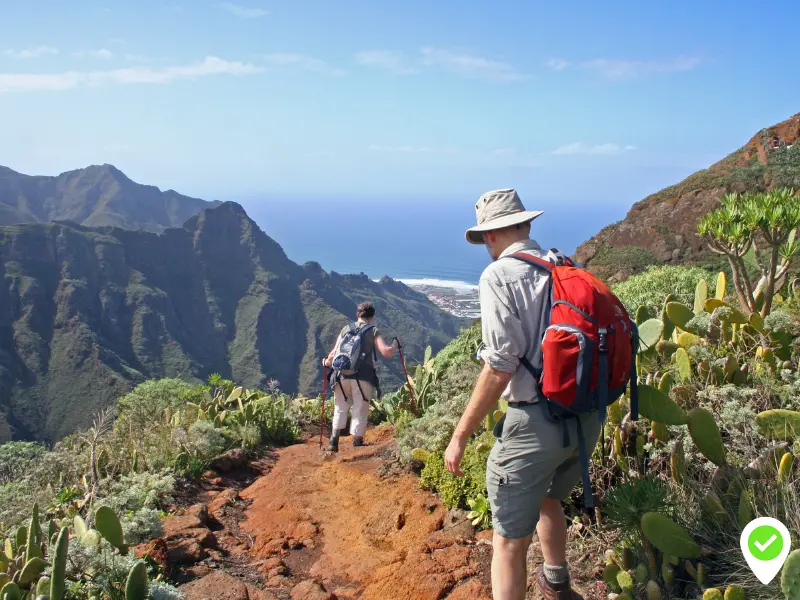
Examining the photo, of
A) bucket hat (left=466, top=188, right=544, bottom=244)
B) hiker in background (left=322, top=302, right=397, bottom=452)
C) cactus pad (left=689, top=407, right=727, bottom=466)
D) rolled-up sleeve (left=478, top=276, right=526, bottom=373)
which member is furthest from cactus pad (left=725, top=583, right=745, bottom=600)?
hiker in background (left=322, top=302, right=397, bottom=452)

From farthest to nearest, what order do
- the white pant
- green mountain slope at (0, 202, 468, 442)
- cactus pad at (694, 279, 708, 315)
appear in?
green mountain slope at (0, 202, 468, 442) → the white pant → cactus pad at (694, 279, 708, 315)

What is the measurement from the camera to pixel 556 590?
3.17 m

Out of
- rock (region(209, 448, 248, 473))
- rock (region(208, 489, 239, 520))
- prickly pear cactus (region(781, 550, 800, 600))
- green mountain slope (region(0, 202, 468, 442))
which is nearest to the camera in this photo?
prickly pear cactus (region(781, 550, 800, 600))

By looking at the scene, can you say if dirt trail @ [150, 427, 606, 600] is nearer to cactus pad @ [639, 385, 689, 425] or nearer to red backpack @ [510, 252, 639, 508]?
cactus pad @ [639, 385, 689, 425]

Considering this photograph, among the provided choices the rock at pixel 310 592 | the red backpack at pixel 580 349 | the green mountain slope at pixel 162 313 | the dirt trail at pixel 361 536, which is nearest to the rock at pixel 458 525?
the dirt trail at pixel 361 536

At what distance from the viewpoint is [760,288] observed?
6223 mm

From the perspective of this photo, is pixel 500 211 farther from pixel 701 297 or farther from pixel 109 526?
pixel 701 297

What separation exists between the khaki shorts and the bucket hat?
802mm

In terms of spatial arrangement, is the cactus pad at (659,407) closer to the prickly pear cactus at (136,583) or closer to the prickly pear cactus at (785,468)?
the prickly pear cactus at (785,468)

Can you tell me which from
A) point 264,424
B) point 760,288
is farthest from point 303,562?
point 760,288

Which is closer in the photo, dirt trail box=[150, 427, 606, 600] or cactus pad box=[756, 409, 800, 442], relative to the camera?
cactus pad box=[756, 409, 800, 442]

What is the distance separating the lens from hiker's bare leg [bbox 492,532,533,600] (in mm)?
2846

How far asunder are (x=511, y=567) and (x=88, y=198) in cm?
18079

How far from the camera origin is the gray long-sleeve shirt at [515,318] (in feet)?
8.96
